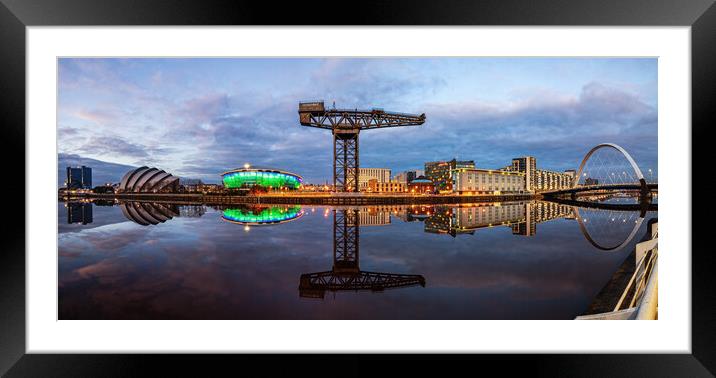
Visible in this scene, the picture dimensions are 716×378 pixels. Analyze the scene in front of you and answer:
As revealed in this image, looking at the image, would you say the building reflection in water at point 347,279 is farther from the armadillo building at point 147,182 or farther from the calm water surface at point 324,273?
the armadillo building at point 147,182

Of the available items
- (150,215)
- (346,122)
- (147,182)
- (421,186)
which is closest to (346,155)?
(346,122)

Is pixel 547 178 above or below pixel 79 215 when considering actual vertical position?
above

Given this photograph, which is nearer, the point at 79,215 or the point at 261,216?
the point at 261,216

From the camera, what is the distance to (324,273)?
5480 millimetres

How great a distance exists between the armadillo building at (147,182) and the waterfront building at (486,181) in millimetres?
23466

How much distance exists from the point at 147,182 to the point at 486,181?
90.6 feet

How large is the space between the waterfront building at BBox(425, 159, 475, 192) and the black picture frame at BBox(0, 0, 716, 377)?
17901 millimetres

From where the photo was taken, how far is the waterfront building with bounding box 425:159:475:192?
2102cm

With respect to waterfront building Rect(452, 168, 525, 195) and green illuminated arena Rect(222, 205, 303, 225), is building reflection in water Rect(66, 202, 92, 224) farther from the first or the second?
waterfront building Rect(452, 168, 525, 195)

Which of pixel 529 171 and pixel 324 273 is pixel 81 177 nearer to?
pixel 324 273
